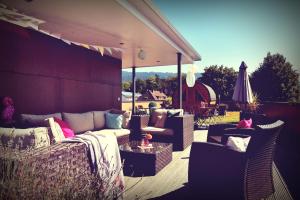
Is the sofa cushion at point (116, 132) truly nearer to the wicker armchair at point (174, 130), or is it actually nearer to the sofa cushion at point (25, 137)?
the wicker armchair at point (174, 130)

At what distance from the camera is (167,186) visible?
347cm

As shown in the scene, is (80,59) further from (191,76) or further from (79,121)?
(191,76)

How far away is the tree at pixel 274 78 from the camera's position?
102 feet

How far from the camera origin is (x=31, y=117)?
434 cm

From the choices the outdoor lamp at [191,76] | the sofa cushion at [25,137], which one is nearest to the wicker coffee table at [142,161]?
the sofa cushion at [25,137]

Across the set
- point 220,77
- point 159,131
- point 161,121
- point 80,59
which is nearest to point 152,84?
point 220,77

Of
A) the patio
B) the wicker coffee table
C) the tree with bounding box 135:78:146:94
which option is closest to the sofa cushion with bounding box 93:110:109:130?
the patio

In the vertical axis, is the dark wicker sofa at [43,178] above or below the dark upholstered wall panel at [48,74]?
below

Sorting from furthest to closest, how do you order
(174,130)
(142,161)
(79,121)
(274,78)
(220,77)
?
(220,77)
(274,78)
(174,130)
(79,121)
(142,161)

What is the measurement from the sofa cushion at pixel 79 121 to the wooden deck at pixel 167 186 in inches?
76.6

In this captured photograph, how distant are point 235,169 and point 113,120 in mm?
3952

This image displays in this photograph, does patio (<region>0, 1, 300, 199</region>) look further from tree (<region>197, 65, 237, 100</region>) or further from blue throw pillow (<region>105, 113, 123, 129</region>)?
tree (<region>197, 65, 237, 100</region>)

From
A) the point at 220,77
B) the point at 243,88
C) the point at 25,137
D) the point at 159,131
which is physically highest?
the point at 220,77

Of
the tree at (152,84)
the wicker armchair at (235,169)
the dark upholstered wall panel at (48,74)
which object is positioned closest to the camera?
the wicker armchair at (235,169)
